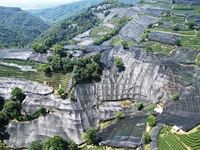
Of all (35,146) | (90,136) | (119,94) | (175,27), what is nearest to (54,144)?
(35,146)

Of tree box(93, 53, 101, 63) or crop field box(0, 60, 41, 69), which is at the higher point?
tree box(93, 53, 101, 63)

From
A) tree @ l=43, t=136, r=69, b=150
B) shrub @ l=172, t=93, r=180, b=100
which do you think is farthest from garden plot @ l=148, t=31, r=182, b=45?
tree @ l=43, t=136, r=69, b=150

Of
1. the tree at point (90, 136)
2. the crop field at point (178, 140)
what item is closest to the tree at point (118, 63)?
the tree at point (90, 136)

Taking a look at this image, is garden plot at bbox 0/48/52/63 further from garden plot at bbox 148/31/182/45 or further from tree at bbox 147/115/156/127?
tree at bbox 147/115/156/127

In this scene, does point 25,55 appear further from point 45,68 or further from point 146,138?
point 146,138

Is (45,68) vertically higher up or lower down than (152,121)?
higher up

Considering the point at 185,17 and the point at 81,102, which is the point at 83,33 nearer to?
the point at 185,17

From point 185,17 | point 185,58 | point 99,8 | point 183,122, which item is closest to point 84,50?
point 185,58

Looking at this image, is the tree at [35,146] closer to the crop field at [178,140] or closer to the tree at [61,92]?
the tree at [61,92]

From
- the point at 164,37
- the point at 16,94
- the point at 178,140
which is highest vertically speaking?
the point at 164,37
